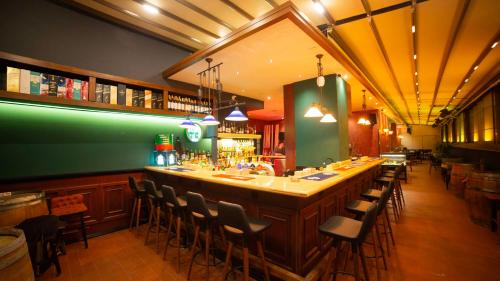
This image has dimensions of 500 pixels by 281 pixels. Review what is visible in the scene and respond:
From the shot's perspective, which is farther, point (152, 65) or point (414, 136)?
point (414, 136)

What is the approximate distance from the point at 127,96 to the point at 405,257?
204 inches

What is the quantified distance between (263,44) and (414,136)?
85.0 ft

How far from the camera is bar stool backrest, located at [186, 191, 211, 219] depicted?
2.18 m

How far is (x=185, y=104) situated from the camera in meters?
4.82

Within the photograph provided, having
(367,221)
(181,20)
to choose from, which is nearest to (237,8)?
(181,20)

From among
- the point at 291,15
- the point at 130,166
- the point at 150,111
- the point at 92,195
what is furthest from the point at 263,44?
the point at 92,195

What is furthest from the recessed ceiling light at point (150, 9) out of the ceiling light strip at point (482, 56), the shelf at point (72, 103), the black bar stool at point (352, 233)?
the ceiling light strip at point (482, 56)

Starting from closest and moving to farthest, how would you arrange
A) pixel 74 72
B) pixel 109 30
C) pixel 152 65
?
pixel 74 72, pixel 109 30, pixel 152 65

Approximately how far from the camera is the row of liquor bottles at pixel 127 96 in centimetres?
365

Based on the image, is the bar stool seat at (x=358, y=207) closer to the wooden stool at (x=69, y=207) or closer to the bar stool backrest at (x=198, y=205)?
the bar stool backrest at (x=198, y=205)

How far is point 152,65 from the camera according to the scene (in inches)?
177

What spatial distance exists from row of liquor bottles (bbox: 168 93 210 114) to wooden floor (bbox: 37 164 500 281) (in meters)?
2.63

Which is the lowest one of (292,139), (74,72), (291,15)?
(292,139)

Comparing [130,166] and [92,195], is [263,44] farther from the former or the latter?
[92,195]
